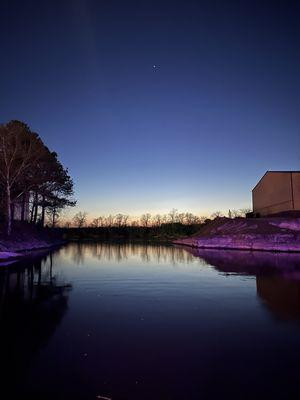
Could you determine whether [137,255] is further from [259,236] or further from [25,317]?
[25,317]

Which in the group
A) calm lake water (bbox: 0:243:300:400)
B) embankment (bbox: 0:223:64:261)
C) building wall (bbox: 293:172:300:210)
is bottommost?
calm lake water (bbox: 0:243:300:400)

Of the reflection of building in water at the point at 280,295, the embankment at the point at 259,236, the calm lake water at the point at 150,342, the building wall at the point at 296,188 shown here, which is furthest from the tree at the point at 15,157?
the building wall at the point at 296,188

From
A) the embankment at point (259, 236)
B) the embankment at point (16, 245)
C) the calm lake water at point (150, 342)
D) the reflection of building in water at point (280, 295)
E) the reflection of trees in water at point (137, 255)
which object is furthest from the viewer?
the embankment at point (259, 236)

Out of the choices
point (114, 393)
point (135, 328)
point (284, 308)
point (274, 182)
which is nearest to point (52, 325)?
point (135, 328)

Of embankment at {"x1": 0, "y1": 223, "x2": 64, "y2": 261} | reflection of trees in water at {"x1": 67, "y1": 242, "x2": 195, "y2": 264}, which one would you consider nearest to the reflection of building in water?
reflection of trees in water at {"x1": 67, "y1": 242, "x2": 195, "y2": 264}

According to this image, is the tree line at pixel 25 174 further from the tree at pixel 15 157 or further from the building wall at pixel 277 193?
the building wall at pixel 277 193

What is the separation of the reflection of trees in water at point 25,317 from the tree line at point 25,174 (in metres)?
22.2

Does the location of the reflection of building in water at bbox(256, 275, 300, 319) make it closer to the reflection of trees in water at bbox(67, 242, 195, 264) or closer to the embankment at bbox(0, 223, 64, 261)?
the reflection of trees in water at bbox(67, 242, 195, 264)

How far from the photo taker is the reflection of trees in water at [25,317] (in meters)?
5.50

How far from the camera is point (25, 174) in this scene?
132ft

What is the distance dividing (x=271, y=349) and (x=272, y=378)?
4.30ft

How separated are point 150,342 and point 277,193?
53.1 meters

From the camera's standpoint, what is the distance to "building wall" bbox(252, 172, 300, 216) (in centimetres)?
5066

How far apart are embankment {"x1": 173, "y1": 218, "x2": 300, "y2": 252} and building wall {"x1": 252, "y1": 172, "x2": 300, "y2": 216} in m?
7.30
